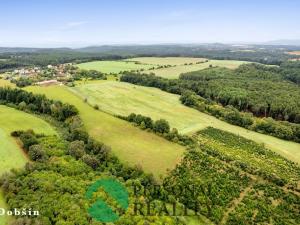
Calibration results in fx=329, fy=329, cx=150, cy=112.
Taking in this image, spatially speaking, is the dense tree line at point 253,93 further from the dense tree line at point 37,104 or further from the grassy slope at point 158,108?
the dense tree line at point 37,104

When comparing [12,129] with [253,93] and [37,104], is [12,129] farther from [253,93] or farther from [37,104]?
[253,93]

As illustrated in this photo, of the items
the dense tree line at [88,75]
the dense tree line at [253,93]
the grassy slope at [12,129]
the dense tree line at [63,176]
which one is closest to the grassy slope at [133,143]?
the dense tree line at [63,176]

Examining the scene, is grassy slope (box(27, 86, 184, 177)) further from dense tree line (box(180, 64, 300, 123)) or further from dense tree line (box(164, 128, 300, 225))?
dense tree line (box(180, 64, 300, 123))

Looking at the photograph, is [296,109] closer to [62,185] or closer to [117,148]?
[117,148]

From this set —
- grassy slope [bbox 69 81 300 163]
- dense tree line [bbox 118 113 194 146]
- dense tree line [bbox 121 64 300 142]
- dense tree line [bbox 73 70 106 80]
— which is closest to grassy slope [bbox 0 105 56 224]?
dense tree line [bbox 118 113 194 146]

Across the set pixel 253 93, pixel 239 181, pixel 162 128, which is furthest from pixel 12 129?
pixel 253 93
